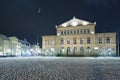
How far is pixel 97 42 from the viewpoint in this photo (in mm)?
72688

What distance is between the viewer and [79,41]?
243 ft

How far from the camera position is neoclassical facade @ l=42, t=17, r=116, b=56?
71331 millimetres

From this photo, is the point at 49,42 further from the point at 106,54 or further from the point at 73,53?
the point at 106,54

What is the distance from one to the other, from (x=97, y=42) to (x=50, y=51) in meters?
19.9

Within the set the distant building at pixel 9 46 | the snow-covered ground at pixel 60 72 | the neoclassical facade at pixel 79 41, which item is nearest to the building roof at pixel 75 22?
the neoclassical facade at pixel 79 41

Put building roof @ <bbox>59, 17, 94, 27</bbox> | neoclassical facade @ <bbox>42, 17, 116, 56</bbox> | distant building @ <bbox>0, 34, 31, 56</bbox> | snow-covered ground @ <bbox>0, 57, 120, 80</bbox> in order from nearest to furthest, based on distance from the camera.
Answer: snow-covered ground @ <bbox>0, 57, 120, 80</bbox>, neoclassical facade @ <bbox>42, 17, 116, 56</bbox>, building roof @ <bbox>59, 17, 94, 27</bbox>, distant building @ <bbox>0, 34, 31, 56</bbox>

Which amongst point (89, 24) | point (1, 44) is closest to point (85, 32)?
point (89, 24)

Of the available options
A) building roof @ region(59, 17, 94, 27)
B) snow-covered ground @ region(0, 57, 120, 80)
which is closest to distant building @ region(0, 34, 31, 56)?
building roof @ region(59, 17, 94, 27)

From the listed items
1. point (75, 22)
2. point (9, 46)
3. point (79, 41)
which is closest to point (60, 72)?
point (79, 41)

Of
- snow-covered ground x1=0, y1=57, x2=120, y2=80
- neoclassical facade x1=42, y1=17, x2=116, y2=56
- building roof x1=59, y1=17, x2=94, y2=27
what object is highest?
building roof x1=59, y1=17, x2=94, y2=27

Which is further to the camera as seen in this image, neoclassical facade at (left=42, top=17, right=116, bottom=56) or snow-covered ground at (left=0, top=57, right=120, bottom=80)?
neoclassical facade at (left=42, top=17, right=116, bottom=56)

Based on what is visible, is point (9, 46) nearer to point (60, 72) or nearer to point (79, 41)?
point (79, 41)

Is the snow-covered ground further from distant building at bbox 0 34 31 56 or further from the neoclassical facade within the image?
distant building at bbox 0 34 31 56

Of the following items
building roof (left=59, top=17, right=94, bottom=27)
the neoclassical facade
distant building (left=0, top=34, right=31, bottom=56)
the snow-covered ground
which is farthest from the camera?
distant building (left=0, top=34, right=31, bottom=56)
